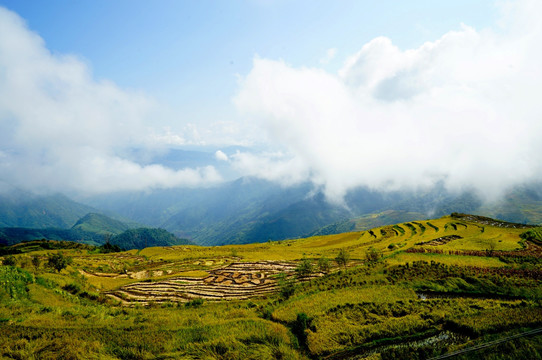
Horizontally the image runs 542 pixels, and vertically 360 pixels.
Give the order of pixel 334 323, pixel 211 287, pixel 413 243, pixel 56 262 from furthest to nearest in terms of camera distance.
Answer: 1. pixel 413 243
2. pixel 56 262
3. pixel 211 287
4. pixel 334 323

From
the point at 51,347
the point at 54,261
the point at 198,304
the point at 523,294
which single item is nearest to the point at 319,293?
the point at 198,304

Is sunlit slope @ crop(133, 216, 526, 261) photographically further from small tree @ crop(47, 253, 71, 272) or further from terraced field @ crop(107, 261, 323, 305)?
small tree @ crop(47, 253, 71, 272)

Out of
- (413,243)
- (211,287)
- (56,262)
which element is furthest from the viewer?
(413,243)

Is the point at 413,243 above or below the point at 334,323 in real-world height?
below

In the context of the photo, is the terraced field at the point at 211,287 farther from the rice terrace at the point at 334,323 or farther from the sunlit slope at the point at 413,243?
the sunlit slope at the point at 413,243

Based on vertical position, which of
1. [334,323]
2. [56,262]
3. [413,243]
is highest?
[56,262]

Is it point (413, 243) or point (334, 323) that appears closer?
point (334, 323)

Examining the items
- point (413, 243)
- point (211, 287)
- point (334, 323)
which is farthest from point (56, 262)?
point (413, 243)

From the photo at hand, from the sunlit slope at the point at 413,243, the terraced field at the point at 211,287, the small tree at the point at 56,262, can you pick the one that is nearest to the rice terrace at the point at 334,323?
the terraced field at the point at 211,287

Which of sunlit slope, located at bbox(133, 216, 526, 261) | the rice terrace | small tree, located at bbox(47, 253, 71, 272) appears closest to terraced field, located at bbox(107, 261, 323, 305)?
the rice terrace

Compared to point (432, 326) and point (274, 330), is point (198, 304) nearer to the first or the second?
point (274, 330)

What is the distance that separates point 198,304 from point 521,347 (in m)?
21.2

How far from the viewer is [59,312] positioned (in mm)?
14844

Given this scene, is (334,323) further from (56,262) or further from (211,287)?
(56,262)
